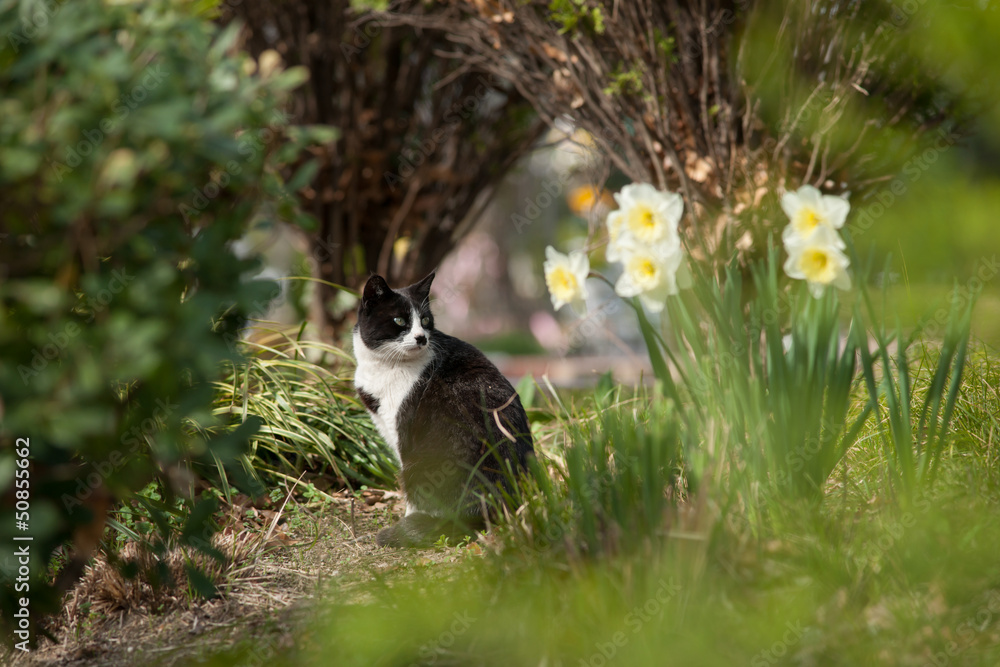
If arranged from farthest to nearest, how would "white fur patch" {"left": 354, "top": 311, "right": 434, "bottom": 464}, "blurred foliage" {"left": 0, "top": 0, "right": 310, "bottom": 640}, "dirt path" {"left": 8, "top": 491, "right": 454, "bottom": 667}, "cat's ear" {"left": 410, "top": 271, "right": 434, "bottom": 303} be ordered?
"cat's ear" {"left": 410, "top": 271, "right": 434, "bottom": 303}
"white fur patch" {"left": 354, "top": 311, "right": 434, "bottom": 464}
"dirt path" {"left": 8, "top": 491, "right": 454, "bottom": 667}
"blurred foliage" {"left": 0, "top": 0, "right": 310, "bottom": 640}

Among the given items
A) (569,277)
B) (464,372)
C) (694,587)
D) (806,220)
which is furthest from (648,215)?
(464,372)

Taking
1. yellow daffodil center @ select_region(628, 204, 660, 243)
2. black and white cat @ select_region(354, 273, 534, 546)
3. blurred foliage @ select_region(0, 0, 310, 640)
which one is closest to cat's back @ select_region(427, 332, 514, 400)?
black and white cat @ select_region(354, 273, 534, 546)

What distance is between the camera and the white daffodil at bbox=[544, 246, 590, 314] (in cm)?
198

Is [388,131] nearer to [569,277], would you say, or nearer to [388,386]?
[388,386]

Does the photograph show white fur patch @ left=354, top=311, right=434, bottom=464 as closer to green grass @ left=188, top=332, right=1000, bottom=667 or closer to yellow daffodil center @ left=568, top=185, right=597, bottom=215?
green grass @ left=188, top=332, right=1000, bottom=667

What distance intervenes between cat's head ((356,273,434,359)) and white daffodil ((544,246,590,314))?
35.9 inches

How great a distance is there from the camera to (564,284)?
2.01 m

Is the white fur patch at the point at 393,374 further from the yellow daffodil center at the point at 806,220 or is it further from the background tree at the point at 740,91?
the yellow daffodil center at the point at 806,220

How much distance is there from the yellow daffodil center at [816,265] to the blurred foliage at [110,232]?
1.22m

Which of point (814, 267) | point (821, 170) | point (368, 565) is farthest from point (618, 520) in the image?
point (821, 170)

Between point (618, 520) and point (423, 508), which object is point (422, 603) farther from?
point (423, 508)

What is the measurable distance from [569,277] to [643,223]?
251 mm

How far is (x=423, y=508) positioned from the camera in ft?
8.93

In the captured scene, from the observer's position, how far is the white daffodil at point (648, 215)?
183 centimetres
